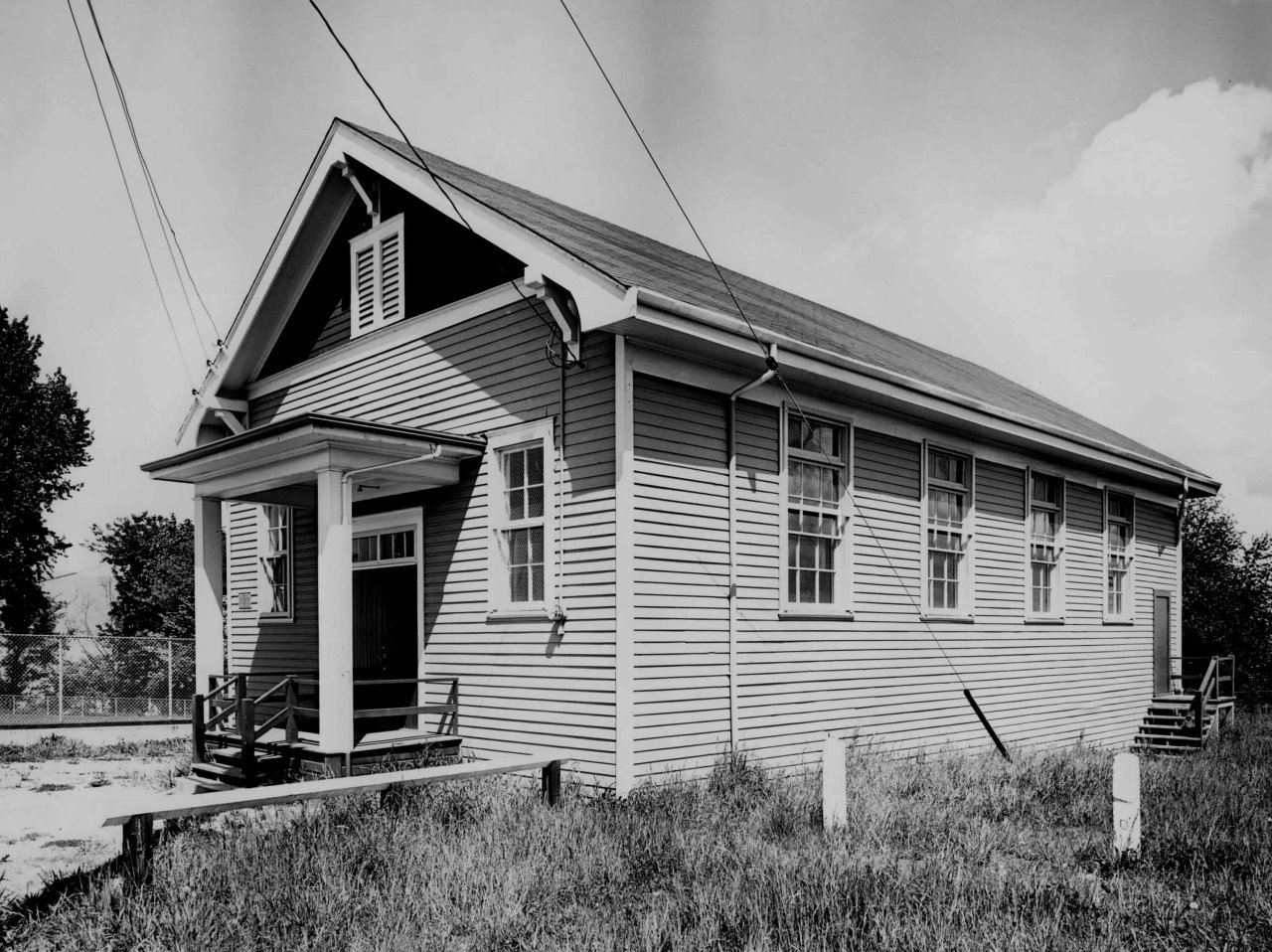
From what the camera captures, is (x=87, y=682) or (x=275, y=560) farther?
(x=87, y=682)

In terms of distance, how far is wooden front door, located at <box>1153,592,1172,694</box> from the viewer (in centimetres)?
2030

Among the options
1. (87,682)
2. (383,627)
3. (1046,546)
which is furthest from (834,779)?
(87,682)

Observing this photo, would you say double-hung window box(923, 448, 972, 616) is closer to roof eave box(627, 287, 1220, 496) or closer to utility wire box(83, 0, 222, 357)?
roof eave box(627, 287, 1220, 496)

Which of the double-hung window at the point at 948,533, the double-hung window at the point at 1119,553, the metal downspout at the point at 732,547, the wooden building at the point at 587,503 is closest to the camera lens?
the wooden building at the point at 587,503

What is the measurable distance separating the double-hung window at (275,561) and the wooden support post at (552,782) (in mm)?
6586

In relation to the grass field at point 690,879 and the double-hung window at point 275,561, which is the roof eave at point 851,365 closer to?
the grass field at point 690,879

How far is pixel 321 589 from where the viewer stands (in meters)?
10.3

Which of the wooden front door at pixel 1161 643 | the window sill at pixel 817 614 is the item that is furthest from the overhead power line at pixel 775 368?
the wooden front door at pixel 1161 643

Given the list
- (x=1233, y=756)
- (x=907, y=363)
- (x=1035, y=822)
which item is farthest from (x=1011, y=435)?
(x=1035, y=822)

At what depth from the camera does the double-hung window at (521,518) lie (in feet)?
35.3

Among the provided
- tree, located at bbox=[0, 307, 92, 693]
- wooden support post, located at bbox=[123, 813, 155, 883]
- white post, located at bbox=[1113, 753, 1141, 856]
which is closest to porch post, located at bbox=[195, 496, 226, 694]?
wooden support post, located at bbox=[123, 813, 155, 883]

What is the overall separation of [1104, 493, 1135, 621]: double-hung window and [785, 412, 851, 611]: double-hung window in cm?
821

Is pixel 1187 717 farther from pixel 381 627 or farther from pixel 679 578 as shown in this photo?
pixel 381 627

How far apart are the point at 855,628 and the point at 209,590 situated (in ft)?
25.2
